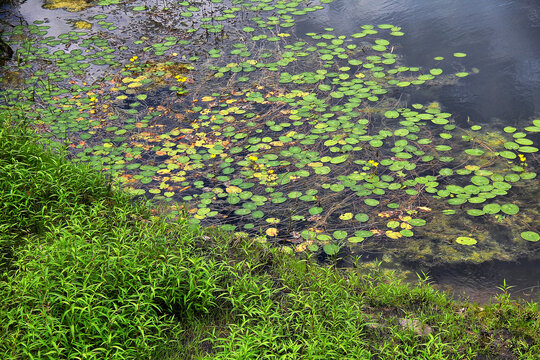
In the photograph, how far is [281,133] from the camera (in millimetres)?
4766

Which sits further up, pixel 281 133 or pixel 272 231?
pixel 281 133

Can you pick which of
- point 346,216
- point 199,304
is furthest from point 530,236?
point 199,304

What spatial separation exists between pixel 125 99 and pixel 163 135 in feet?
2.83

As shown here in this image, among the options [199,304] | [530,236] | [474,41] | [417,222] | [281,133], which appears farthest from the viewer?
[474,41]

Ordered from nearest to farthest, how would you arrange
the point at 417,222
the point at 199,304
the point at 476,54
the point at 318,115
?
the point at 199,304
the point at 417,222
the point at 318,115
the point at 476,54

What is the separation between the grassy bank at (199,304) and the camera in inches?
107

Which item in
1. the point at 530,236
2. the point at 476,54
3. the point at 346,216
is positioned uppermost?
the point at 476,54

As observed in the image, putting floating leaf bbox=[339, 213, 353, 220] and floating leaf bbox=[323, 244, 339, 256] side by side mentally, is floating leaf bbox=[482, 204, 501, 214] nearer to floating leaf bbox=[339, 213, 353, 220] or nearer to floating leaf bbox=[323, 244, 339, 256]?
floating leaf bbox=[339, 213, 353, 220]

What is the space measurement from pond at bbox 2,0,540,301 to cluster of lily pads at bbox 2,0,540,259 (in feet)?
0.06

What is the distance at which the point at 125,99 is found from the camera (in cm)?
536

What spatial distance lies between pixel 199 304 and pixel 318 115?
249cm

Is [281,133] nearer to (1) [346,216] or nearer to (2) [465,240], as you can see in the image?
(1) [346,216]

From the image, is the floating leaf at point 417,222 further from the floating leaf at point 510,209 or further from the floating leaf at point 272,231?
the floating leaf at point 272,231

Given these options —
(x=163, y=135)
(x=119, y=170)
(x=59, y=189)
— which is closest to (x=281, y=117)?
(x=163, y=135)
